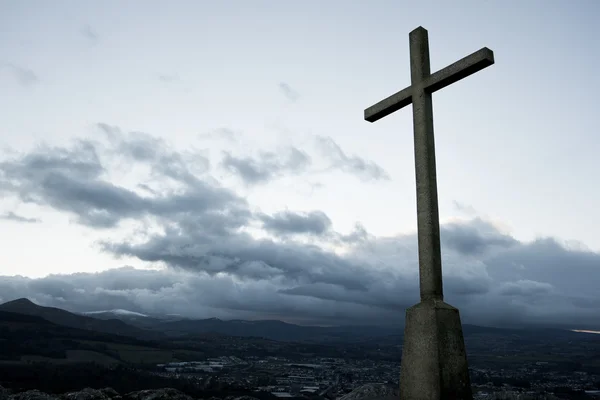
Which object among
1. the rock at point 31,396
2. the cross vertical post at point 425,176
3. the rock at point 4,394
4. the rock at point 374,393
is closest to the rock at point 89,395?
the rock at point 31,396

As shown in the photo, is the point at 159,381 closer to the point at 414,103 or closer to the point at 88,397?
the point at 88,397

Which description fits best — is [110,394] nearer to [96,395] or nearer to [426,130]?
[96,395]

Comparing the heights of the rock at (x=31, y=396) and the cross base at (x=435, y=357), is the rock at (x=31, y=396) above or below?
below

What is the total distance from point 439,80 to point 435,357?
4887 mm

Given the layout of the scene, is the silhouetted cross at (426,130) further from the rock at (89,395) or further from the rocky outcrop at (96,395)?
the rock at (89,395)

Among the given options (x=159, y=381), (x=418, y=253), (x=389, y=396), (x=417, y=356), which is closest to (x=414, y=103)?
(x=418, y=253)

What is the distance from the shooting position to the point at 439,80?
8.37m

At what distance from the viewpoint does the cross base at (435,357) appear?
677cm

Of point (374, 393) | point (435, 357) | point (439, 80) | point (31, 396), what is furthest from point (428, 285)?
point (31, 396)

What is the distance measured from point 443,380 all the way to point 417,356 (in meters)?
0.52

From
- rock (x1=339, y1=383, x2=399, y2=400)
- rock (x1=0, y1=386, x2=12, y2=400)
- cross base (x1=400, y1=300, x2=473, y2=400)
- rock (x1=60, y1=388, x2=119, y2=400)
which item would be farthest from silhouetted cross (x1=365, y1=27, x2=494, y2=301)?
rock (x1=0, y1=386, x2=12, y2=400)

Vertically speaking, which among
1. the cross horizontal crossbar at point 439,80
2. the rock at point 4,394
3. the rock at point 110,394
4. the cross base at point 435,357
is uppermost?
the cross horizontal crossbar at point 439,80

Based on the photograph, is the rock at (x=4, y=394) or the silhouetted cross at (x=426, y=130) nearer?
the silhouetted cross at (x=426, y=130)

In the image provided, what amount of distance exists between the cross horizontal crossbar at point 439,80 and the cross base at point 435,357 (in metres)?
4.02
